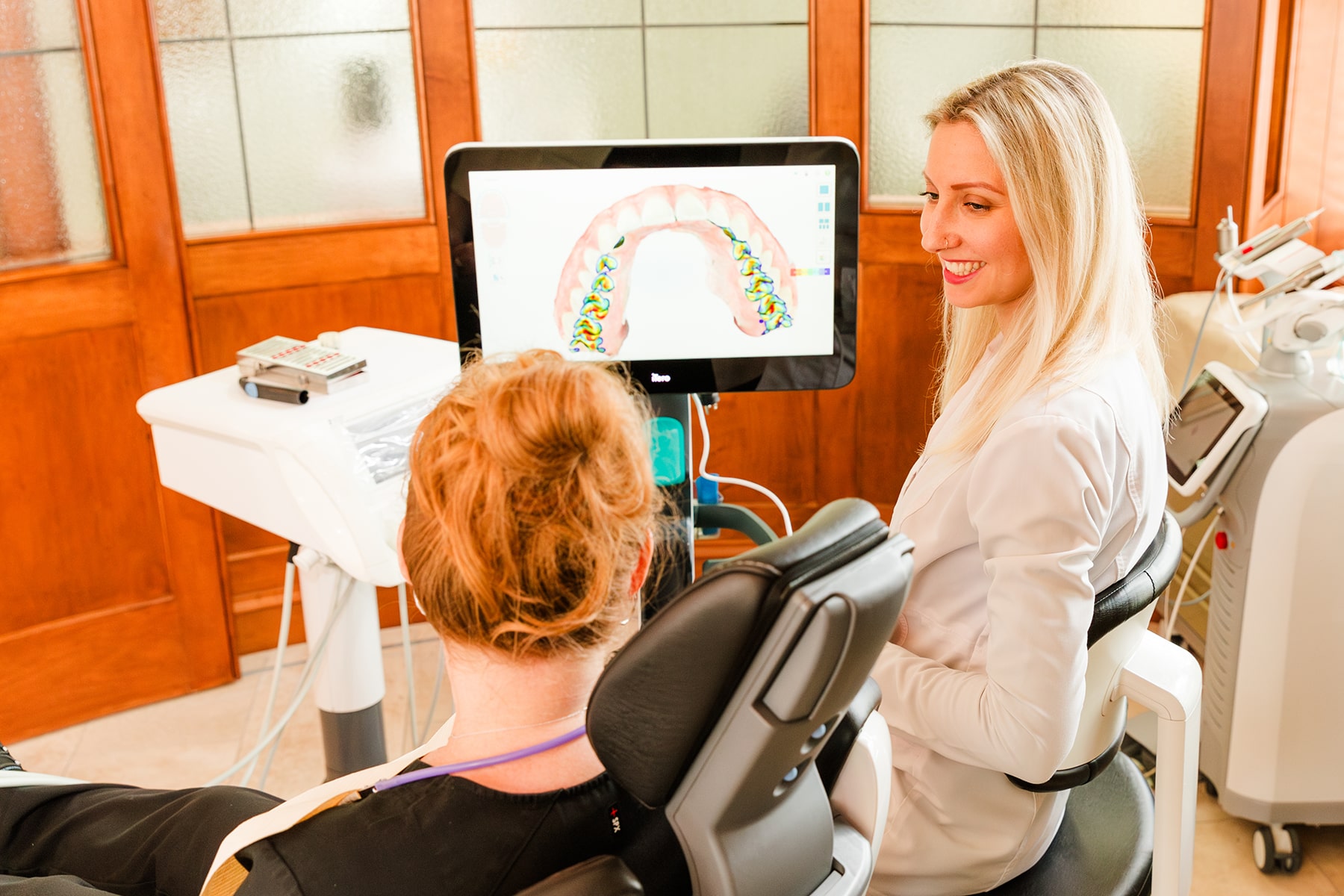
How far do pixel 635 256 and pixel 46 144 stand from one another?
142 centimetres

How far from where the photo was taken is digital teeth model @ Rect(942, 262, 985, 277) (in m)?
1.31

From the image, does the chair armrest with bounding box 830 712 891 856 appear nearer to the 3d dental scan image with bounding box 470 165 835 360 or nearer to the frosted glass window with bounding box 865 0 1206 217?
the 3d dental scan image with bounding box 470 165 835 360

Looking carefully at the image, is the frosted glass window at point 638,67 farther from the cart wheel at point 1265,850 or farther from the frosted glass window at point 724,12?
the cart wheel at point 1265,850

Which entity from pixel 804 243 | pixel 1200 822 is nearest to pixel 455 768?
pixel 804 243

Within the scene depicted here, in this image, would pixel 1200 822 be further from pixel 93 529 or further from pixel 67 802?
pixel 93 529

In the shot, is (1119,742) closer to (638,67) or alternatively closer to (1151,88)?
(1151,88)

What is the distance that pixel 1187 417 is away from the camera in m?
2.10

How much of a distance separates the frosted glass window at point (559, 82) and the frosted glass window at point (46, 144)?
83 centimetres

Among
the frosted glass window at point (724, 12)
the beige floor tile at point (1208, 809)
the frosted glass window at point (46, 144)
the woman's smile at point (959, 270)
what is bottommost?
the beige floor tile at point (1208, 809)

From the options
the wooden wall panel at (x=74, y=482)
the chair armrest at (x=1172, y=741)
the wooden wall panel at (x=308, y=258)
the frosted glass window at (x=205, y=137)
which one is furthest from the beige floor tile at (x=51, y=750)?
the chair armrest at (x=1172, y=741)

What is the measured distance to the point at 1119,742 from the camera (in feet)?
4.26

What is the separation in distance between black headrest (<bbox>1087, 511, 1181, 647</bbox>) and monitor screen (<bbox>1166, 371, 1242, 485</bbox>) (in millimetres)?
909

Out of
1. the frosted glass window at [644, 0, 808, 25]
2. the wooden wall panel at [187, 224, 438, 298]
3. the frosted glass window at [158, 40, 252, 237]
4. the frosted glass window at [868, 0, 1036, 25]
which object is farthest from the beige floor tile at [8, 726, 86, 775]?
the frosted glass window at [868, 0, 1036, 25]

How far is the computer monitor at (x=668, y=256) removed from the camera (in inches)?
63.7
